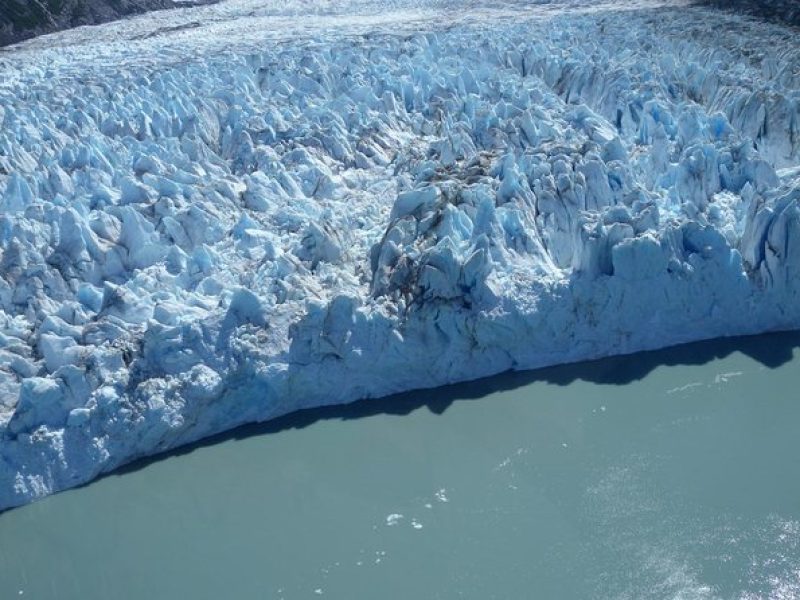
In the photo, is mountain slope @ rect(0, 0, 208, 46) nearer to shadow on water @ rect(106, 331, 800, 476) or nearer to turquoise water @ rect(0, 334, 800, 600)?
shadow on water @ rect(106, 331, 800, 476)

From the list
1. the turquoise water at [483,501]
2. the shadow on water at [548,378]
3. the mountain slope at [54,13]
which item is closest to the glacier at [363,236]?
the shadow on water at [548,378]

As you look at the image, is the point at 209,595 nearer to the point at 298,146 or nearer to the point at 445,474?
the point at 445,474

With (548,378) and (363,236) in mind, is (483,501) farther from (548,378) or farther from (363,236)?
(363,236)

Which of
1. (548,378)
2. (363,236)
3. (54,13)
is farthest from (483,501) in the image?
(54,13)

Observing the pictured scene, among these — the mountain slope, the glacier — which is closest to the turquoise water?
the glacier

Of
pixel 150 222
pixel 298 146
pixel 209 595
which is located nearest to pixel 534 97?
pixel 298 146

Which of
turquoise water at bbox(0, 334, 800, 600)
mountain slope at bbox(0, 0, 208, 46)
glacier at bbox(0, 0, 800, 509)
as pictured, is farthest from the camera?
mountain slope at bbox(0, 0, 208, 46)

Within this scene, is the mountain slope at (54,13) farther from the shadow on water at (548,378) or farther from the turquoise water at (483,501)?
the turquoise water at (483,501)
